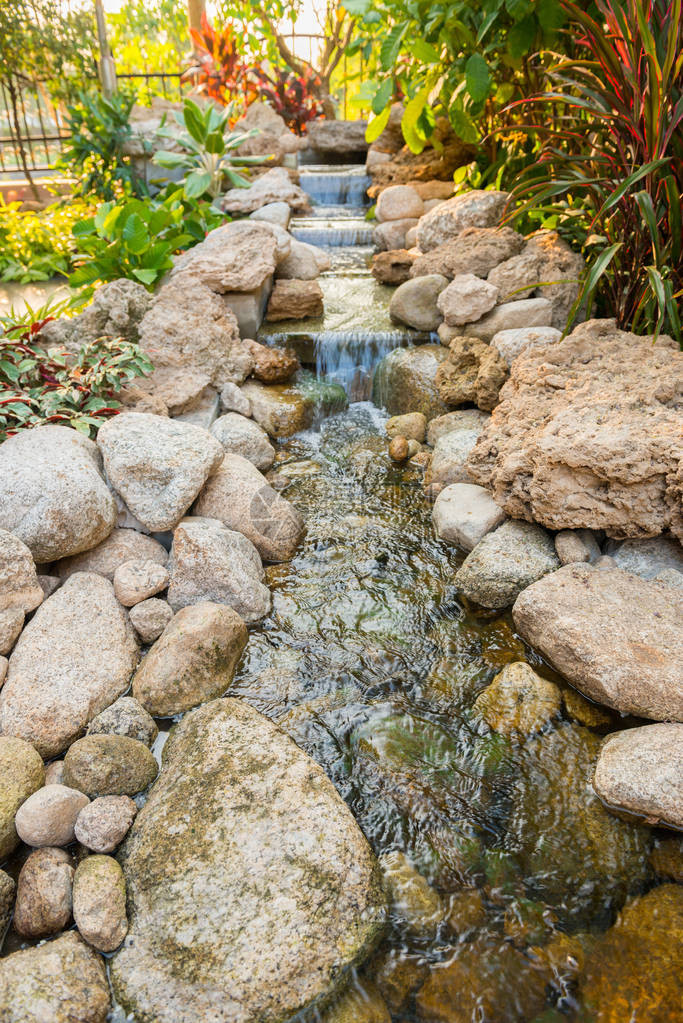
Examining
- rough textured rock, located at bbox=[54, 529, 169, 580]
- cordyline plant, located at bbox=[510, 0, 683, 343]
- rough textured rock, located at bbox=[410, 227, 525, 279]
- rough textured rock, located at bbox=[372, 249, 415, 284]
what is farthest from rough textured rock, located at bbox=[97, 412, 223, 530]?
rough textured rock, located at bbox=[372, 249, 415, 284]

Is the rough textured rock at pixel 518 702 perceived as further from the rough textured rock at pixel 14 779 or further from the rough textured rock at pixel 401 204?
the rough textured rock at pixel 401 204

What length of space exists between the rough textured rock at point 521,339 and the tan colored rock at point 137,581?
8.87 feet

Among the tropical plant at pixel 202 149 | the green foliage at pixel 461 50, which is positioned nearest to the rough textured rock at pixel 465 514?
the green foliage at pixel 461 50

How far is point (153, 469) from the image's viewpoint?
10.8 ft

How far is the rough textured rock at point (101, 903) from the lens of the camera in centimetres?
187

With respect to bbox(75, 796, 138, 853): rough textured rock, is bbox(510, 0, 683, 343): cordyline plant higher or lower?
higher

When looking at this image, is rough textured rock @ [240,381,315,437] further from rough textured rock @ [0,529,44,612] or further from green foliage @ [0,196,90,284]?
green foliage @ [0,196,90,284]

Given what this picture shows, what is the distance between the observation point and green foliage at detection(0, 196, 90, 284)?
6.97 m

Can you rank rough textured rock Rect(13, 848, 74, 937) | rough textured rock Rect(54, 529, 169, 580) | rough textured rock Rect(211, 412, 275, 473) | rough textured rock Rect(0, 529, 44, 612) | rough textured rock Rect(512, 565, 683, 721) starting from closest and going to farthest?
rough textured rock Rect(13, 848, 74, 937) < rough textured rock Rect(512, 565, 683, 721) < rough textured rock Rect(0, 529, 44, 612) < rough textured rock Rect(54, 529, 169, 580) < rough textured rock Rect(211, 412, 275, 473)

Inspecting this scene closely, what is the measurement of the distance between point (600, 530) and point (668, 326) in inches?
54.5

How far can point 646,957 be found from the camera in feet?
6.10

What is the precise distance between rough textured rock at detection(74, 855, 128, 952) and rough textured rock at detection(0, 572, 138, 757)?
2.04 ft

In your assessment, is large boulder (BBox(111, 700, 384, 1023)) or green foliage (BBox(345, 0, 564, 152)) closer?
large boulder (BBox(111, 700, 384, 1023))

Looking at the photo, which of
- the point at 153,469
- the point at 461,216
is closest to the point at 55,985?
the point at 153,469
